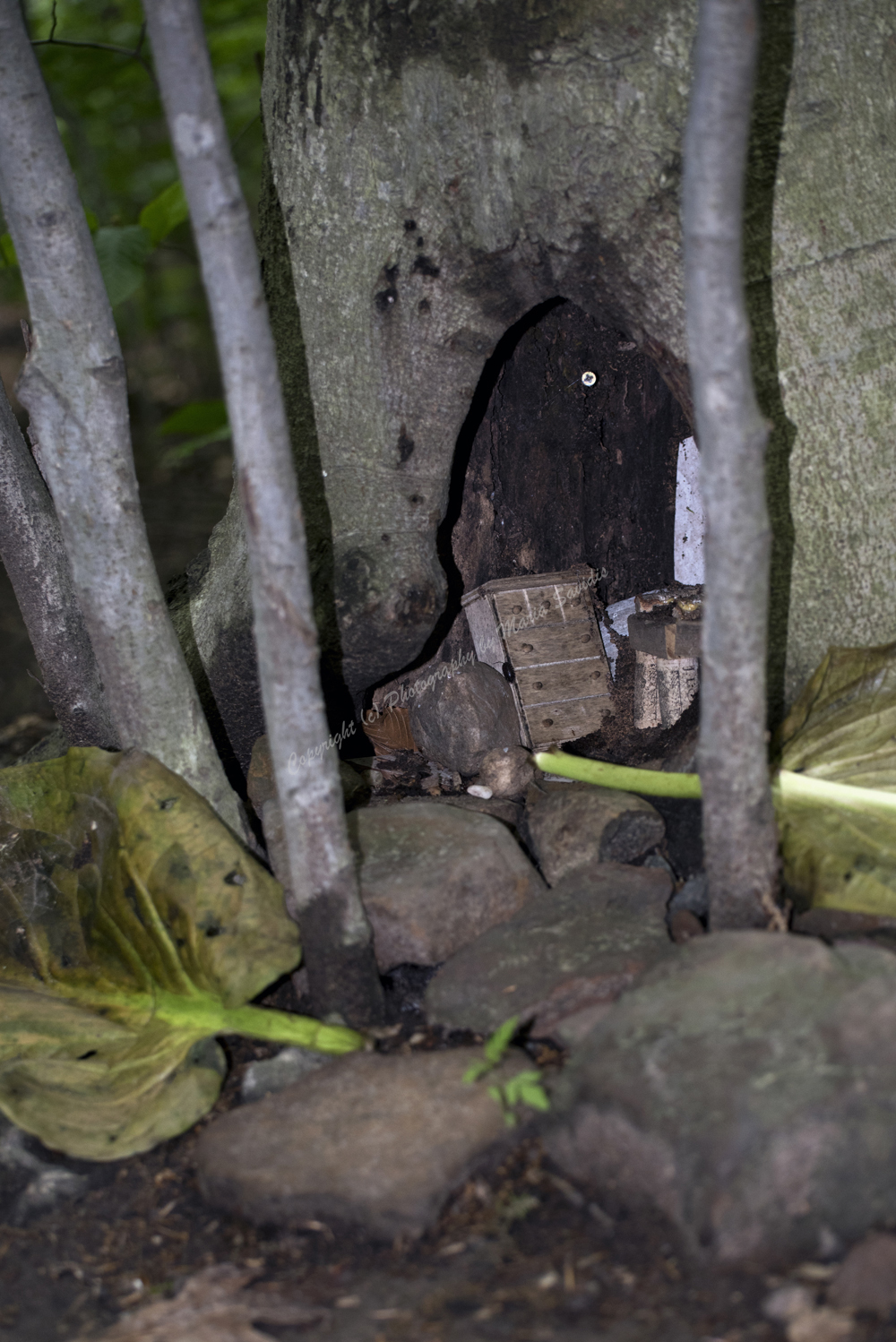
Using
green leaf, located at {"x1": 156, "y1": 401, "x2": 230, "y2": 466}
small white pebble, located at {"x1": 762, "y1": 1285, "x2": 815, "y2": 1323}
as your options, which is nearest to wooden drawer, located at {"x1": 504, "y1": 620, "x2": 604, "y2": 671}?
small white pebble, located at {"x1": 762, "y1": 1285, "x2": 815, "y2": 1323}

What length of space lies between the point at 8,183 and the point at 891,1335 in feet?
10.9

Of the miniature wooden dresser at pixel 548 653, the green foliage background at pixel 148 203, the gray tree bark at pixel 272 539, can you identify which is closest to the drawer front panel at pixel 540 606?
the miniature wooden dresser at pixel 548 653

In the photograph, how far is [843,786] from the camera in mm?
2955

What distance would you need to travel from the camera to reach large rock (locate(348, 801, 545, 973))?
9.47ft

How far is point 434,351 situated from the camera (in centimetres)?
371

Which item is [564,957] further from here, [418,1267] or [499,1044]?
[418,1267]

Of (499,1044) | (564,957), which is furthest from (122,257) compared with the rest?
(499,1044)

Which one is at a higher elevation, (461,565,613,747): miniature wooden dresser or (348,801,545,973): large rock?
(461,565,613,747): miniature wooden dresser

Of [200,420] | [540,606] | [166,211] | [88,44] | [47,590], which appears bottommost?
[540,606]

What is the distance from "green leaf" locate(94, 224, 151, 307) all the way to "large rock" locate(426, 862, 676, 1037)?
546 cm

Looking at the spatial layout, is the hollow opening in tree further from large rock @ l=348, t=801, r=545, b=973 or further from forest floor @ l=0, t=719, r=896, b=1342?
forest floor @ l=0, t=719, r=896, b=1342

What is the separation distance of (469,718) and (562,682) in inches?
16.4

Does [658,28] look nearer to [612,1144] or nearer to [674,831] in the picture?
[674,831]

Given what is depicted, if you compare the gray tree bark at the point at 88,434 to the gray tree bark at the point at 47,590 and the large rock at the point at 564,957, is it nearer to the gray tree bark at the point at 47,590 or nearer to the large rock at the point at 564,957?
the gray tree bark at the point at 47,590
